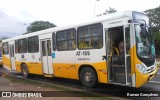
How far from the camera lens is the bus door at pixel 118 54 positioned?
29.1ft

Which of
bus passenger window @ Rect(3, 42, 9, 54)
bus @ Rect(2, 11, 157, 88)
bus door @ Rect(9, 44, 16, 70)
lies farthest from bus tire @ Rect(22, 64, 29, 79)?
bus passenger window @ Rect(3, 42, 9, 54)

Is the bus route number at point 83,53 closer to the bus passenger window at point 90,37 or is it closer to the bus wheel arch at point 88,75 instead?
the bus passenger window at point 90,37

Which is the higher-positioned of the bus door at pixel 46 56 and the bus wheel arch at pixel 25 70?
the bus door at pixel 46 56

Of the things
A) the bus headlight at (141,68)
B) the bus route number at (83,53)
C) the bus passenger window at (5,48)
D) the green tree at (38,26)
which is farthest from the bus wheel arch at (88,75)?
the green tree at (38,26)

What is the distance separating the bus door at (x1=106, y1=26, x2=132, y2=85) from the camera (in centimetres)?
886

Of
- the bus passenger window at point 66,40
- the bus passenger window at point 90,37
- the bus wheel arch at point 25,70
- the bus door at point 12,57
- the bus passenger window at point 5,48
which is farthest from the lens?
the bus passenger window at point 5,48

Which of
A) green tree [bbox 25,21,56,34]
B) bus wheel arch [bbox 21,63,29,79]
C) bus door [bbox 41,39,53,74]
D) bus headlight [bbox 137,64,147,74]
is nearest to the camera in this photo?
bus headlight [bbox 137,64,147,74]

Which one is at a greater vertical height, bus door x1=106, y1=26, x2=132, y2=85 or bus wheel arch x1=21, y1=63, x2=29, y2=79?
bus door x1=106, y1=26, x2=132, y2=85

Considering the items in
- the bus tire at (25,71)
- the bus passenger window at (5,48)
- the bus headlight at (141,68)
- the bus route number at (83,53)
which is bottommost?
the bus tire at (25,71)

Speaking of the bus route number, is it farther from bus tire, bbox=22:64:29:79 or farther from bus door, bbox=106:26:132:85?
bus tire, bbox=22:64:29:79

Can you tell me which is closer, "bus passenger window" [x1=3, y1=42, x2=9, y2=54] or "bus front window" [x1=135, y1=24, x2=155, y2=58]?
"bus front window" [x1=135, y1=24, x2=155, y2=58]

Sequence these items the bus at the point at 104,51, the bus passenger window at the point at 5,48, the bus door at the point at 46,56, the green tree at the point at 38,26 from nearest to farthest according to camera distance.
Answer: the bus at the point at 104,51, the bus door at the point at 46,56, the bus passenger window at the point at 5,48, the green tree at the point at 38,26

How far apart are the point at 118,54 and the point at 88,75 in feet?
6.34

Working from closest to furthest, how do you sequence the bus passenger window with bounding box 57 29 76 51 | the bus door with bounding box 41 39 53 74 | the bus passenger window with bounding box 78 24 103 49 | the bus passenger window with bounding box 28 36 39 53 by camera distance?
the bus passenger window with bounding box 78 24 103 49 → the bus passenger window with bounding box 57 29 76 51 → the bus door with bounding box 41 39 53 74 → the bus passenger window with bounding box 28 36 39 53
